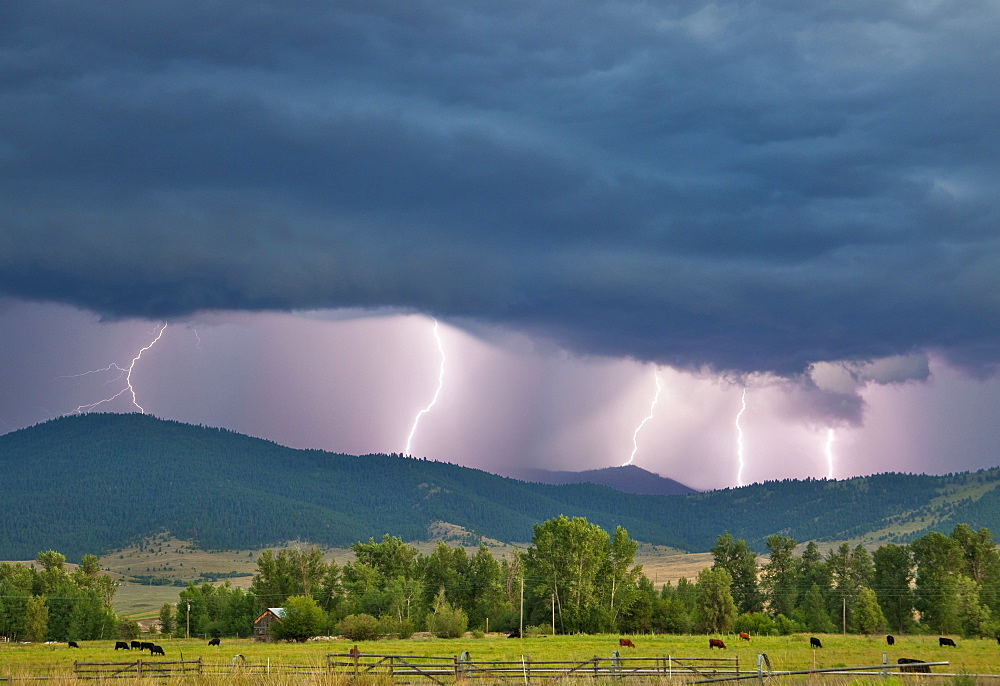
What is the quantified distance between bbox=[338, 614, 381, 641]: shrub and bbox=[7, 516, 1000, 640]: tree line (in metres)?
0.14

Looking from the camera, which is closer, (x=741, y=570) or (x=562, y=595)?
(x=562, y=595)

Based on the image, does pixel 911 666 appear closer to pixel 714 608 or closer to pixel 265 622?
pixel 714 608

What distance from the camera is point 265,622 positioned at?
121500 millimetres

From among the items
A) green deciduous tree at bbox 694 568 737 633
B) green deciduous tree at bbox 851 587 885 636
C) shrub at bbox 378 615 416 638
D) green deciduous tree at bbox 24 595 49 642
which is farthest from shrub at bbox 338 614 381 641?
green deciduous tree at bbox 851 587 885 636

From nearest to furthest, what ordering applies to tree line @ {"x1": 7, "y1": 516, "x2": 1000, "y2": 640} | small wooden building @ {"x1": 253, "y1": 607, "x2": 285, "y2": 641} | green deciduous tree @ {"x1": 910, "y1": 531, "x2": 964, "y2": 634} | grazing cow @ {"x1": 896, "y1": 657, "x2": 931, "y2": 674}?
grazing cow @ {"x1": 896, "y1": 657, "x2": 931, "y2": 674} < tree line @ {"x1": 7, "y1": 516, "x2": 1000, "y2": 640} < small wooden building @ {"x1": 253, "y1": 607, "x2": 285, "y2": 641} < green deciduous tree @ {"x1": 910, "y1": 531, "x2": 964, "y2": 634}

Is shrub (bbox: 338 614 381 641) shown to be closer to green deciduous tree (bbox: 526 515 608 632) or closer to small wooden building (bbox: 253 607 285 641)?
small wooden building (bbox: 253 607 285 641)

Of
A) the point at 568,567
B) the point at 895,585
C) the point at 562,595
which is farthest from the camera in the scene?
the point at 895,585

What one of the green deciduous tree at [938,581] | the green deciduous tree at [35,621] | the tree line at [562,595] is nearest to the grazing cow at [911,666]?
the tree line at [562,595]

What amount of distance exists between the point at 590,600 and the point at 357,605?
98.0ft

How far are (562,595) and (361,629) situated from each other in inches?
1023

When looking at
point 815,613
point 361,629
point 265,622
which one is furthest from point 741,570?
point 265,622

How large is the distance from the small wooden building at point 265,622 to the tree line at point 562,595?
4.35 meters

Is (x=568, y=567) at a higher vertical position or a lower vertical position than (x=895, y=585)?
higher

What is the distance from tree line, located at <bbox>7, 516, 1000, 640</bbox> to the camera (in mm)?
116000
